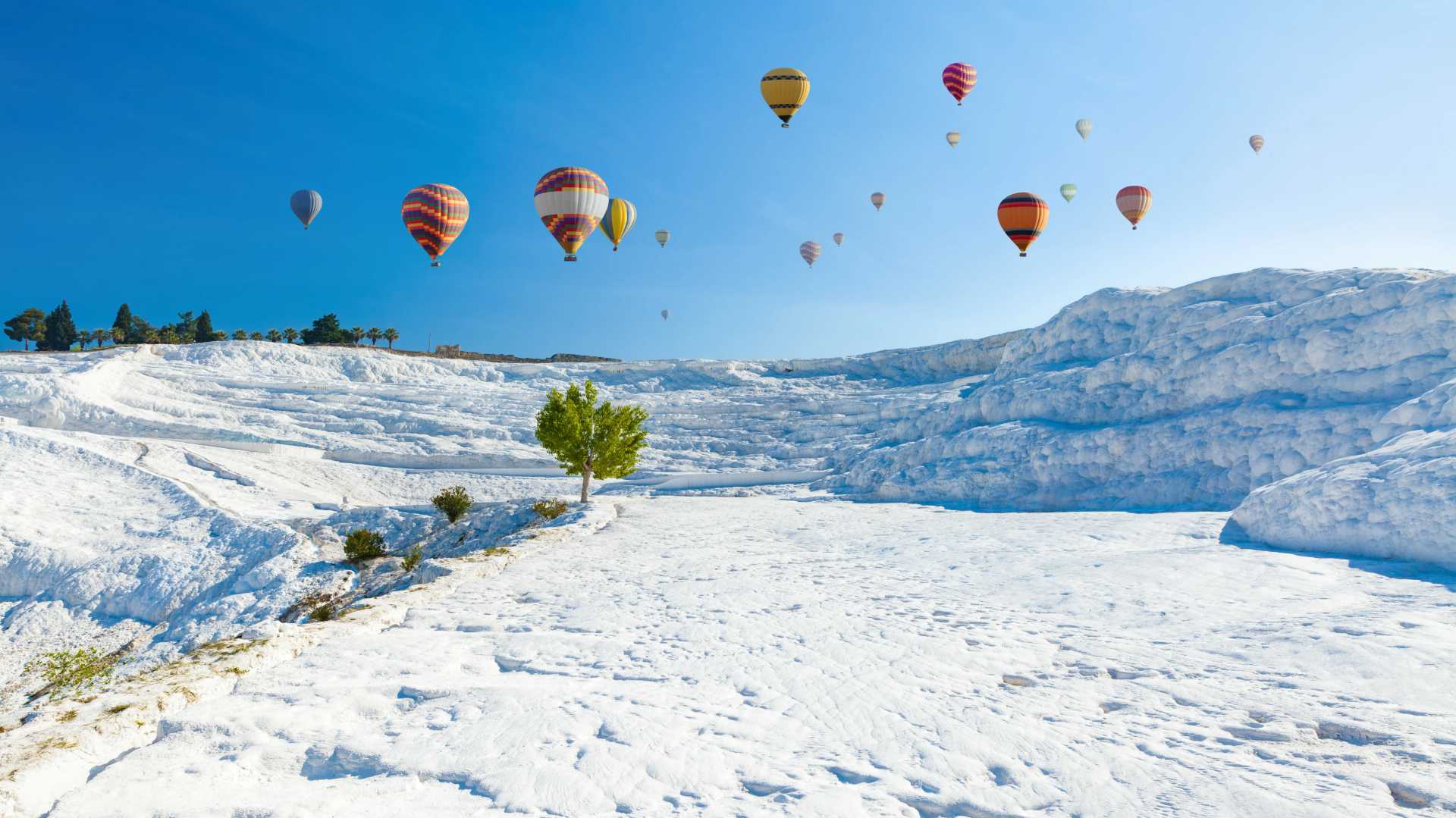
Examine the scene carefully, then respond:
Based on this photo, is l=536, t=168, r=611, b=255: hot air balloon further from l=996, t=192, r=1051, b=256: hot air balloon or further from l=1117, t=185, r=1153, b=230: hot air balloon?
l=1117, t=185, r=1153, b=230: hot air balloon

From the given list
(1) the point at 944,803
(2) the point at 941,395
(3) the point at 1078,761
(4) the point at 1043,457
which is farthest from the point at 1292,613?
(2) the point at 941,395

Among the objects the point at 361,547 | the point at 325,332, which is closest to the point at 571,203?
the point at 361,547

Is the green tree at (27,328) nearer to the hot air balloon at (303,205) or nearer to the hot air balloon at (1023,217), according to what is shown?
the hot air balloon at (303,205)

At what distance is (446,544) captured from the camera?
91.1ft

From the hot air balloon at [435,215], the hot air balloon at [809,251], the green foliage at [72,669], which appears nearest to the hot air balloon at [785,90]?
the hot air balloon at [435,215]

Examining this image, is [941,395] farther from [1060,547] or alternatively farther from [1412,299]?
[1060,547]

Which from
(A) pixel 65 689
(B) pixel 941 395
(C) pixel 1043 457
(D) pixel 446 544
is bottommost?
(A) pixel 65 689

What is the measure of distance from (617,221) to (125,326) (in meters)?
89.6

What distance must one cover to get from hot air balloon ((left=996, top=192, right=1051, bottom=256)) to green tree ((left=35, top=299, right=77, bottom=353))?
106789 mm

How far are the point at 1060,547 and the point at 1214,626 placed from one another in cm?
634

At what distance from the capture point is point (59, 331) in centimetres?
9781

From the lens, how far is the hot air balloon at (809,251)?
62125mm

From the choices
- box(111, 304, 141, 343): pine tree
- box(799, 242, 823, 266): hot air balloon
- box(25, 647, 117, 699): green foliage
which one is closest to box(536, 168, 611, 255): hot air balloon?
box(25, 647, 117, 699): green foliage

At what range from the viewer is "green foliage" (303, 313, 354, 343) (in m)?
97.9
